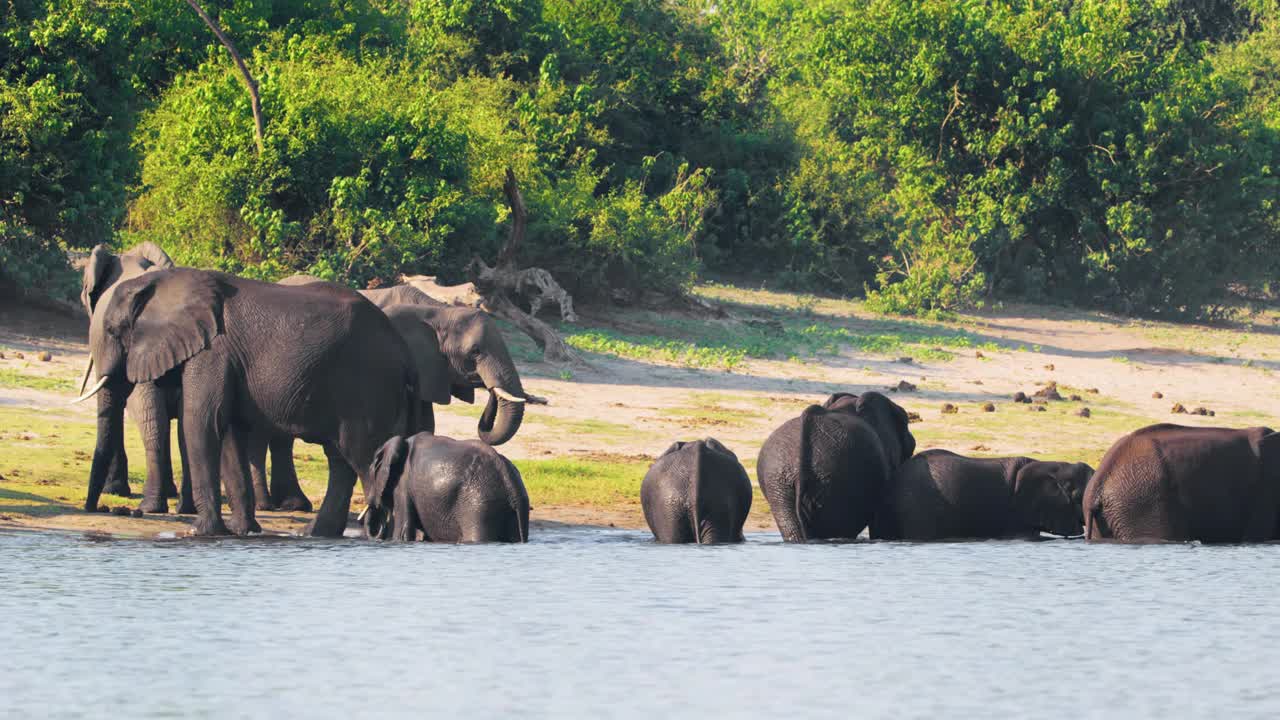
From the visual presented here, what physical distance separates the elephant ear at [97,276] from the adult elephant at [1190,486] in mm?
7967

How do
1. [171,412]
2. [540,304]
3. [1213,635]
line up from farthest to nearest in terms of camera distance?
[540,304] < [171,412] < [1213,635]

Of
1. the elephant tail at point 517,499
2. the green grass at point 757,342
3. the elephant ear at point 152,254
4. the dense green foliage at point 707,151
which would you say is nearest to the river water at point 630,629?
the elephant tail at point 517,499

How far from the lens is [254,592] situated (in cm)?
1041

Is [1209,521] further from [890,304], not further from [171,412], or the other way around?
[890,304]

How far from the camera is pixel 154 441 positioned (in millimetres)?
12219

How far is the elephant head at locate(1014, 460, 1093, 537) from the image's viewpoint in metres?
12.5

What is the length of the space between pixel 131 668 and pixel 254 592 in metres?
Result: 2.08

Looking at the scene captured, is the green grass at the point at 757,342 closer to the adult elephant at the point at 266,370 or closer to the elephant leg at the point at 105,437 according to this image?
the elephant leg at the point at 105,437

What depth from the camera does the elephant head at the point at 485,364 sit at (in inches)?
531

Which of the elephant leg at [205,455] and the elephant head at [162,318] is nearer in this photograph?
the elephant leg at [205,455]

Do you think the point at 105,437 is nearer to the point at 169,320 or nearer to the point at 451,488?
the point at 169,320

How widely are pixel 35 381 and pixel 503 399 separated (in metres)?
6.22

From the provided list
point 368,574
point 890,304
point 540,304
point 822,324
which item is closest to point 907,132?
point 890,304

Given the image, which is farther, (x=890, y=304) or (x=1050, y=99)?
(x=1050, y=99)
